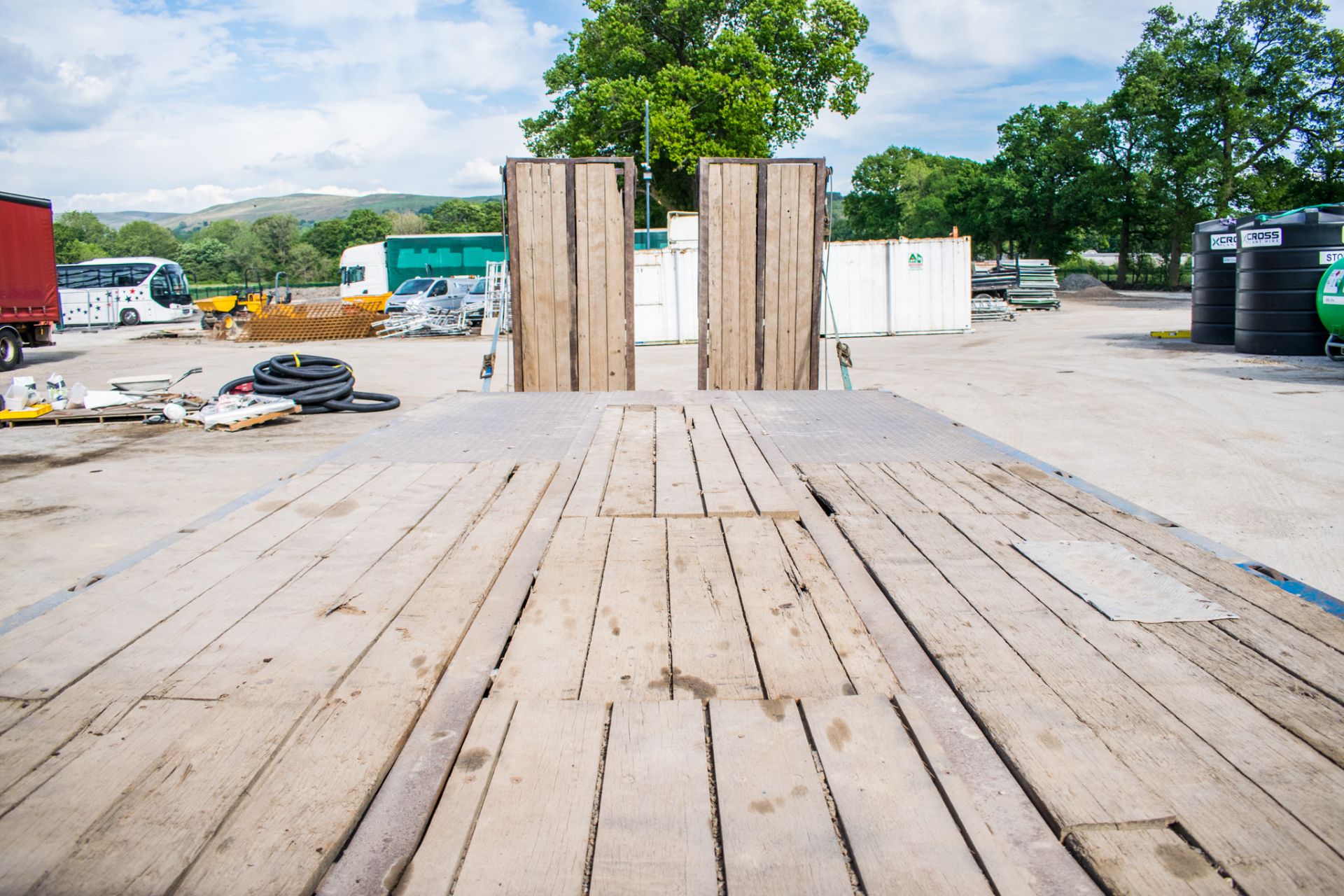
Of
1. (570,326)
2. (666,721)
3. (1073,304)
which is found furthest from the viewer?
(1073,304)

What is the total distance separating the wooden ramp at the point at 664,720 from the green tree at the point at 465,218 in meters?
92.8

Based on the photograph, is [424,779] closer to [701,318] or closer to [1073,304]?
[701,318]

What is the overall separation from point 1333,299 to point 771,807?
14.9 meters

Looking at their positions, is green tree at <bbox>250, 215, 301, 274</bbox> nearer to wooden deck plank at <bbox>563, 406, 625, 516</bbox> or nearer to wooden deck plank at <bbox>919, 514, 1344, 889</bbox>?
wooden deck plank at <bbox>563, 406, 625, 516</bbox>

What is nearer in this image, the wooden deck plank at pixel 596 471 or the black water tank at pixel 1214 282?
the wooden deck plank at pixel 596 471

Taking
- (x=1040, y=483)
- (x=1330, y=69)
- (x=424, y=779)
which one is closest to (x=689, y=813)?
(x=424, y=779)

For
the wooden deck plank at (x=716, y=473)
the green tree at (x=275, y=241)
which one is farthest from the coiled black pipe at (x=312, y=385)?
the green tree at (x=275, y=241)

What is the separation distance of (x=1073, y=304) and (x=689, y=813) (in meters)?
33.6

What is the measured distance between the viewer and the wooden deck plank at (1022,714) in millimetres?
1614

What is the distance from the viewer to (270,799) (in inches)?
65.2

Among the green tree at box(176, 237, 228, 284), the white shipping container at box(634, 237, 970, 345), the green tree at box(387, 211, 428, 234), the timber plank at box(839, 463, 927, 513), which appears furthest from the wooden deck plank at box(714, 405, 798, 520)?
the green tree at box(176, 237, 228, 284)

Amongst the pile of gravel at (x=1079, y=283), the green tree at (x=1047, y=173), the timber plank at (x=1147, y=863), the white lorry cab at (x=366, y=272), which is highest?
the green tree at (x=1047, y=173)

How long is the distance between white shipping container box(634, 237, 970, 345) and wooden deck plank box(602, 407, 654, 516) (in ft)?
53.8

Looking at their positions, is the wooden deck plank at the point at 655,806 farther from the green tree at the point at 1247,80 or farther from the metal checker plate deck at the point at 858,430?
the green tree at the point at 1247,80
